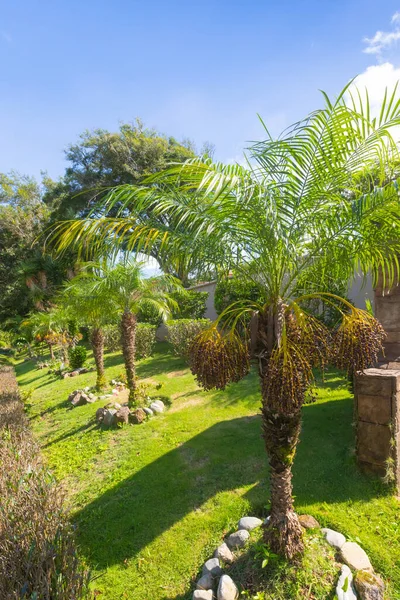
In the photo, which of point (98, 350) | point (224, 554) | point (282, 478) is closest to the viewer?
point (282, 478)

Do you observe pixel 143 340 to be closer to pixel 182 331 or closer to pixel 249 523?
pixel 182 331

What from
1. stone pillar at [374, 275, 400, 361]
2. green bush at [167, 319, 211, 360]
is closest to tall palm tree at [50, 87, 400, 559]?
stone pillar at [374, 275, 400, 361]

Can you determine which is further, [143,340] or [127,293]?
[143,340]

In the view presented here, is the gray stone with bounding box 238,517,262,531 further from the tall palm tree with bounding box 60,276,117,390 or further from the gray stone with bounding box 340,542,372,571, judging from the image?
the tall palm tree with bounding box 60,276,117,390

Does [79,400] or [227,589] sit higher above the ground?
[227,589]

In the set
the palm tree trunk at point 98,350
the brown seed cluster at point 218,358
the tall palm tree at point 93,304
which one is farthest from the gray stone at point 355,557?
the palm tree trunk at point 98,350

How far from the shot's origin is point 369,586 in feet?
9.75

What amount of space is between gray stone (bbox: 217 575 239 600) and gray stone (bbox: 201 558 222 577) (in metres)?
0.21

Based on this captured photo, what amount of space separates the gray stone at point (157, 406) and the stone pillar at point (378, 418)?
5.17 meters

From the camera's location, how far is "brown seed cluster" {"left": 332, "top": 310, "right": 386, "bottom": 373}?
2.85 metres

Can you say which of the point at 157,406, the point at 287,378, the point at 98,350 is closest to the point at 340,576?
the point at 287,378

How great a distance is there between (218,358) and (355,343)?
1.29 meters

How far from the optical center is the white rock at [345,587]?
2.93 m

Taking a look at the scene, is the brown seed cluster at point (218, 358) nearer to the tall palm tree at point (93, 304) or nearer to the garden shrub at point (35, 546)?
the garden shrub at point (35, 546)
